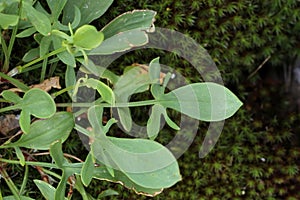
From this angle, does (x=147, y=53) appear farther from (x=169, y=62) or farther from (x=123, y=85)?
(x=123, y=85)

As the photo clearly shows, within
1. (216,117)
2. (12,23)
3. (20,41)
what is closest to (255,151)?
(216,117)

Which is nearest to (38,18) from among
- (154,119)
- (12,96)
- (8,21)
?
(8,21)

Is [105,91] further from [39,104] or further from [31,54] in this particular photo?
[31,54]

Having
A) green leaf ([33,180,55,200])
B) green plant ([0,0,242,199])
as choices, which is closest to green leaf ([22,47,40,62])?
green plant ([0,0,242,199])

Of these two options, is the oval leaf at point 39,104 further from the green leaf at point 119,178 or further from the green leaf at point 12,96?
the green leaf at point 119,178

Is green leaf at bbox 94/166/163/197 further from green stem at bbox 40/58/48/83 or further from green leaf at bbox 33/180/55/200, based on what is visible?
green stem at bbox 40/58/48/83

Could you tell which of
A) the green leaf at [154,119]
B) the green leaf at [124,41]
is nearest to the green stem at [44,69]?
the green leaf at [124,41]

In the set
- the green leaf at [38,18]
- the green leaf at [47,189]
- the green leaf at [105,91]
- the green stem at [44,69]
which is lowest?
the green leaf at [47,189]

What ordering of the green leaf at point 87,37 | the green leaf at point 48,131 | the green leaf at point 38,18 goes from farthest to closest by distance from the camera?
1. the green leaf at point 48,131
2. the green leaf at point 38,18
3. the green leaf at point 87,37
